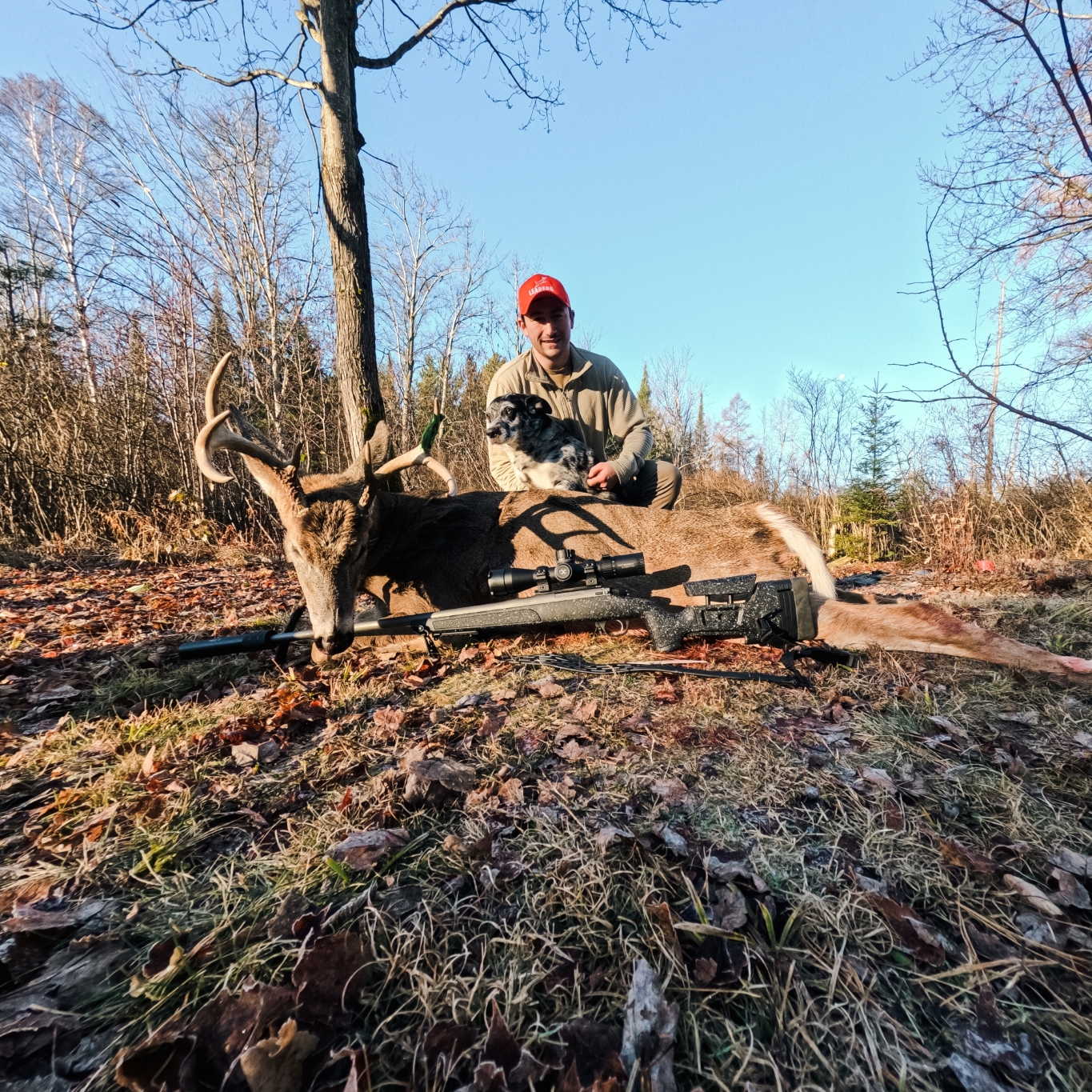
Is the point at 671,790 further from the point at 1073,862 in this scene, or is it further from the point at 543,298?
the point at 543,298

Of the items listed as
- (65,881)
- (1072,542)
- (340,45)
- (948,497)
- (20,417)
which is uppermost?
(340,45)

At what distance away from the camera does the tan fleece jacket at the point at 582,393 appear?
632 cm

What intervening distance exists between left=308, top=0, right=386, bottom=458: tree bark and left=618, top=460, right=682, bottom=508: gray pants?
11.4 feet

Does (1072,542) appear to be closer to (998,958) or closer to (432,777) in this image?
(998,958)

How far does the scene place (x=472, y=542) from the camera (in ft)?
15.0

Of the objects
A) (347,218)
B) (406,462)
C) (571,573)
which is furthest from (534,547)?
(347,218)

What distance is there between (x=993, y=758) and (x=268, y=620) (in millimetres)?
5257

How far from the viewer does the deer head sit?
12.3 feet

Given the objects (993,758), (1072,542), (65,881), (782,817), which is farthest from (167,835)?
(1072,542)

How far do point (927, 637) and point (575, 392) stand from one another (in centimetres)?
460

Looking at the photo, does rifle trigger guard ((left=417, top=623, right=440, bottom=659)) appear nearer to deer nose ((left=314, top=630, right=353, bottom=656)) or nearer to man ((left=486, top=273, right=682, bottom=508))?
deer nose ((left=314, top=630, right=353, bottom=656))

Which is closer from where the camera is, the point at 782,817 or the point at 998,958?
the point at 998,958

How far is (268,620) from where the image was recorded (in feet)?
15.8

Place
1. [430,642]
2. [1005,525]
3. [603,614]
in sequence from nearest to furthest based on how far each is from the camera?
[603,614], [430,642], [1005,525]
